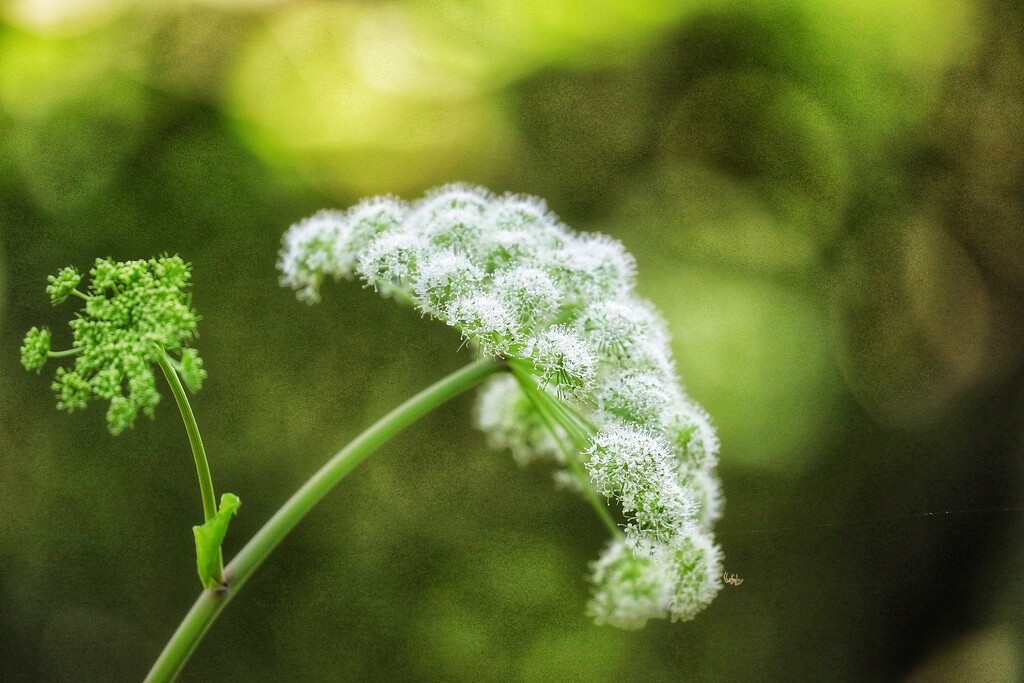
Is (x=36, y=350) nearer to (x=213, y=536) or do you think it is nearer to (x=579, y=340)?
(x=213, y=536)

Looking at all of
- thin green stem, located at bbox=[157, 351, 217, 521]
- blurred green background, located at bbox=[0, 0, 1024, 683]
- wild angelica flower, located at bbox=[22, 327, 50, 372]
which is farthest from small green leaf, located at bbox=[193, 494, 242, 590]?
blurred green background, located at bbox=[0, 0, 1024, 683]

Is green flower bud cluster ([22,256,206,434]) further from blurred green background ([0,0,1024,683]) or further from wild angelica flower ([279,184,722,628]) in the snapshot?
blurred green background ([0,0,1024,683])

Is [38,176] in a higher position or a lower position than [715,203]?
lower

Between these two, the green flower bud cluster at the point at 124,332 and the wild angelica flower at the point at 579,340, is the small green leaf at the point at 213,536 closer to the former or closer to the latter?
the green flower bud cluster at the point at 124,332

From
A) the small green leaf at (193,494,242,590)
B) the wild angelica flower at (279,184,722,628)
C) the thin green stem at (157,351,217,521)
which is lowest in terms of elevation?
the small green leaf at (193,494,242,590)

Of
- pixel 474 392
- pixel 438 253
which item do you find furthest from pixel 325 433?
pixel 438 253

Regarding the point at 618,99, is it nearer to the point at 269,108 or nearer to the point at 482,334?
the point at 269,108
